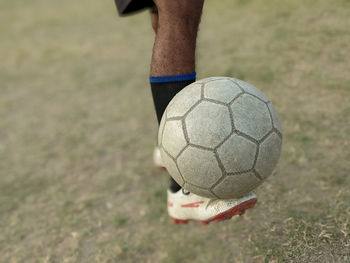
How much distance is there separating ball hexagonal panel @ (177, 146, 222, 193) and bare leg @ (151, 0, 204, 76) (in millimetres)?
471

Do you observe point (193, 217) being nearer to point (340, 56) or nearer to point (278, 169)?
point (278, 169)

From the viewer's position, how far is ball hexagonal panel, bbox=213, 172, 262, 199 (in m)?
1.68

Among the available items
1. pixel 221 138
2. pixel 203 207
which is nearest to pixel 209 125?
pixel 221 138

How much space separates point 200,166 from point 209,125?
7.3 inches

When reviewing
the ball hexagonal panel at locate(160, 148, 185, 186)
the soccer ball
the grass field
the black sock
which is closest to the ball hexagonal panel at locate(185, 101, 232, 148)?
the soccer ball

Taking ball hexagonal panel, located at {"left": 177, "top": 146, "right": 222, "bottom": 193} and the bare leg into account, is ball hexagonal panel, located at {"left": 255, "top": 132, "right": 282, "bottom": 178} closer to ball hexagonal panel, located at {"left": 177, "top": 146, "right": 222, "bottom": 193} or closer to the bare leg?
ball hexagonal panel, located at {"left": 177, "top": 146, "right": 222, "bottom": 193}

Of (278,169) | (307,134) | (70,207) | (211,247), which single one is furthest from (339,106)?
(70,207)

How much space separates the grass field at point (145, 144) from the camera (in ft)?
7.25

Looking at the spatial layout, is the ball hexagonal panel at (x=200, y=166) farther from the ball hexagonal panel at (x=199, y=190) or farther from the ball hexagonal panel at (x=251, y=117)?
the ball hexagonal panel at (x=251, y=117)

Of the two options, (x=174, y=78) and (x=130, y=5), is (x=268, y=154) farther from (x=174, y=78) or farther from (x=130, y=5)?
(x=130, y=5)

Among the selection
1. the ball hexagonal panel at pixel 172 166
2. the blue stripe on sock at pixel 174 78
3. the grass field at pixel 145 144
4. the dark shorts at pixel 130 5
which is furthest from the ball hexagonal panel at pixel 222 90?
the dark shorts at pixel 130 5

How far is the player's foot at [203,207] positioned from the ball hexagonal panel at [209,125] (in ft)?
1.16

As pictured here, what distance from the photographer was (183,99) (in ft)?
5.76

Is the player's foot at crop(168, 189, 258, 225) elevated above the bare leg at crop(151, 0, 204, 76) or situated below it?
below
